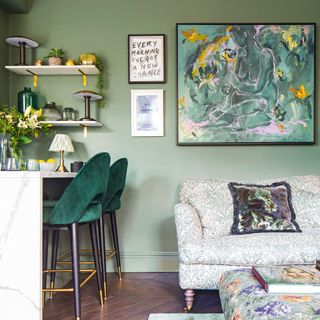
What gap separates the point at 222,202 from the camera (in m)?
2.90

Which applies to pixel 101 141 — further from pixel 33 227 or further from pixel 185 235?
pixel 33 227

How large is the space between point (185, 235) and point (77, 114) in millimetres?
1692

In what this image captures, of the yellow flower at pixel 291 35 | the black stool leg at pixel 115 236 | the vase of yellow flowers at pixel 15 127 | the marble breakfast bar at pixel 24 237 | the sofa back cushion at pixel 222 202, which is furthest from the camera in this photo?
the yellow flower at pixel 291 35

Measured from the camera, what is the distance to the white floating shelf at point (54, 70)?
10.7ft

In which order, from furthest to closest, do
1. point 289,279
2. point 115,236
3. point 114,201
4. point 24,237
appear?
point 115,236 → point 114,201 → point 24,237 → point 289,279

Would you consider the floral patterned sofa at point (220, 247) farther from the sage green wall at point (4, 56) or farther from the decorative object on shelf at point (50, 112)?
the sage green wall at point (4, 56)

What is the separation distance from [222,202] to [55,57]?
196 cm

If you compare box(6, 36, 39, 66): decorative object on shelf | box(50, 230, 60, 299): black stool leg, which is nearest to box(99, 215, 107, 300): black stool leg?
box(50, 230, 60, 299): black stool leg

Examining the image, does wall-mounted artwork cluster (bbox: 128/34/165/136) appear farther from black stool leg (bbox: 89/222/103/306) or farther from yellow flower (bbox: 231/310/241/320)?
yellow flower (bbox: 231/310/241/320)

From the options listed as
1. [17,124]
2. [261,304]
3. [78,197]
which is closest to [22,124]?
[17,124]

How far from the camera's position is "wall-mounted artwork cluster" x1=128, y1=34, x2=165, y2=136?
11.3 feet

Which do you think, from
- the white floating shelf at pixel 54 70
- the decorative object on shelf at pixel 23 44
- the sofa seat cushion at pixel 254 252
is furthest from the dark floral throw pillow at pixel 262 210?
the decorative object on shelf at pixel 23 44

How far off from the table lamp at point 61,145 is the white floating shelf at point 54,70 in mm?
607

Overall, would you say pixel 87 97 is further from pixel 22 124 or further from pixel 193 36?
pixel 193 36
